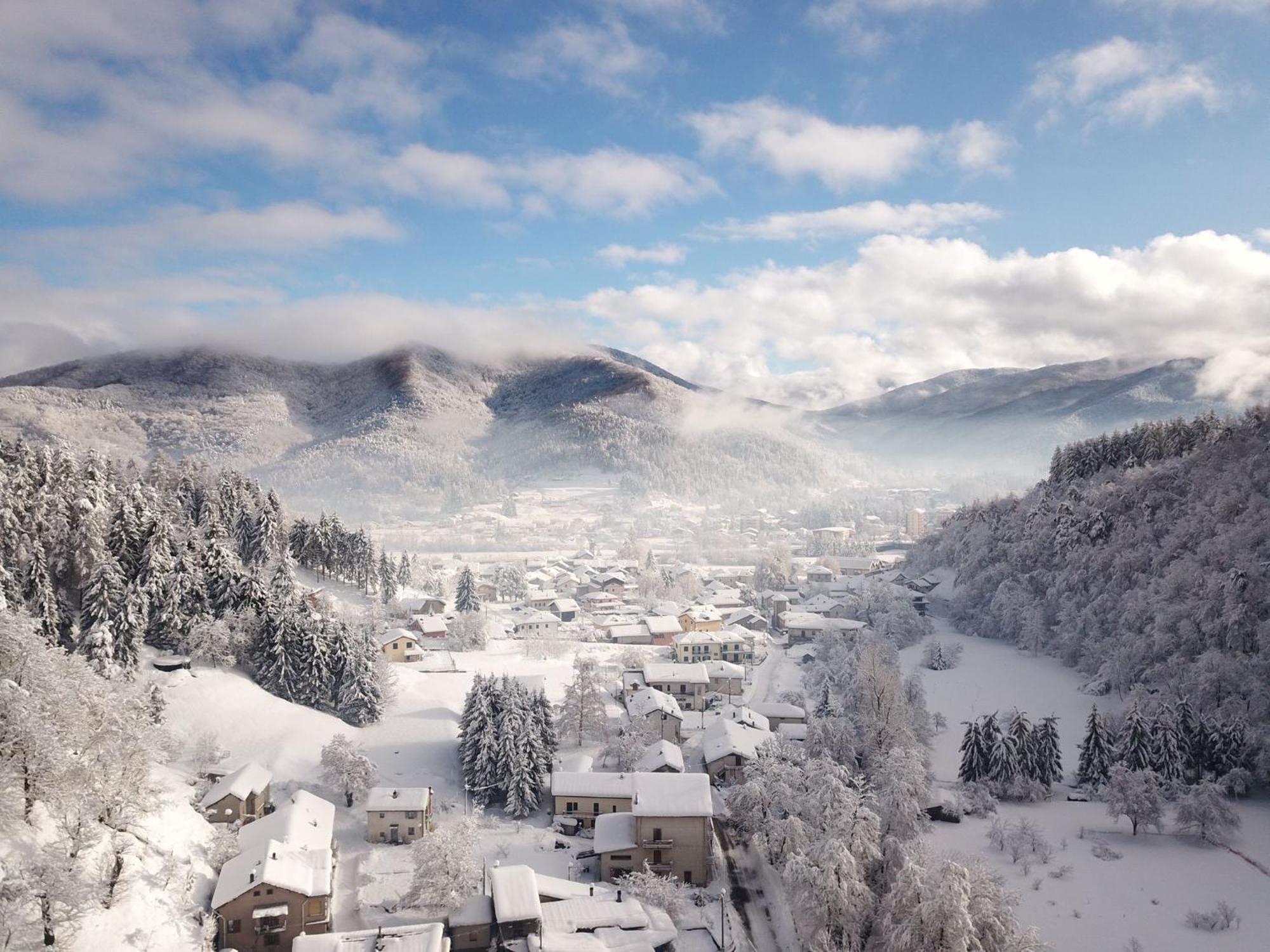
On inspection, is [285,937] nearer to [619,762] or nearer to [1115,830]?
[619,762]

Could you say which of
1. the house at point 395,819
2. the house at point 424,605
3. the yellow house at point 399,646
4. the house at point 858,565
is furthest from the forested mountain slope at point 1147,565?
the house at point 424,605

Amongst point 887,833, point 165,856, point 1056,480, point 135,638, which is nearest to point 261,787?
point 165,856

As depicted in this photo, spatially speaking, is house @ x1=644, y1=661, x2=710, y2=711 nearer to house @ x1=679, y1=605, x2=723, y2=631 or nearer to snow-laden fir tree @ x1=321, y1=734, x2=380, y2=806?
house @ x1=679, y1=605, x2=723, y2=631

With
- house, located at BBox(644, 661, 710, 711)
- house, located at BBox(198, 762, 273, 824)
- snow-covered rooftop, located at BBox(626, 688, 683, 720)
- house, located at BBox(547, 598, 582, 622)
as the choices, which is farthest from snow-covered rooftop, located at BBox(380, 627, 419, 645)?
house, located at BBox(198, 762, 273, 824)

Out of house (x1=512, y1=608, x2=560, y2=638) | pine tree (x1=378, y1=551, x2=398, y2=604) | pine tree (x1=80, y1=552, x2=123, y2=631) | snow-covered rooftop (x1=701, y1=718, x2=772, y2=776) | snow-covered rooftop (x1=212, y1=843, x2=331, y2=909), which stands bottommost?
house (x1=512, y1=608, x2=560, y2=638)

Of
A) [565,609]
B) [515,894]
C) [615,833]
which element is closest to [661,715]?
[615,833]

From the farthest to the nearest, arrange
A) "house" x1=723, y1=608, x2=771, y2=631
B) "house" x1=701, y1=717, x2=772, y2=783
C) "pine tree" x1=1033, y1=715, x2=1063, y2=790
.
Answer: "house" x1=723, y1=608, x2=771, y2=631 → "house" x1=701, y1=717, x2=772, y2=783 → "pine tree" x1=1033, y1=715, x2=1063, y2=790

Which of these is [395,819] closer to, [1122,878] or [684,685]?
[684,685]

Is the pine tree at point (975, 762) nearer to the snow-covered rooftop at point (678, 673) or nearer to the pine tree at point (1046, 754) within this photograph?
the pine tree at point (1046, 754)
